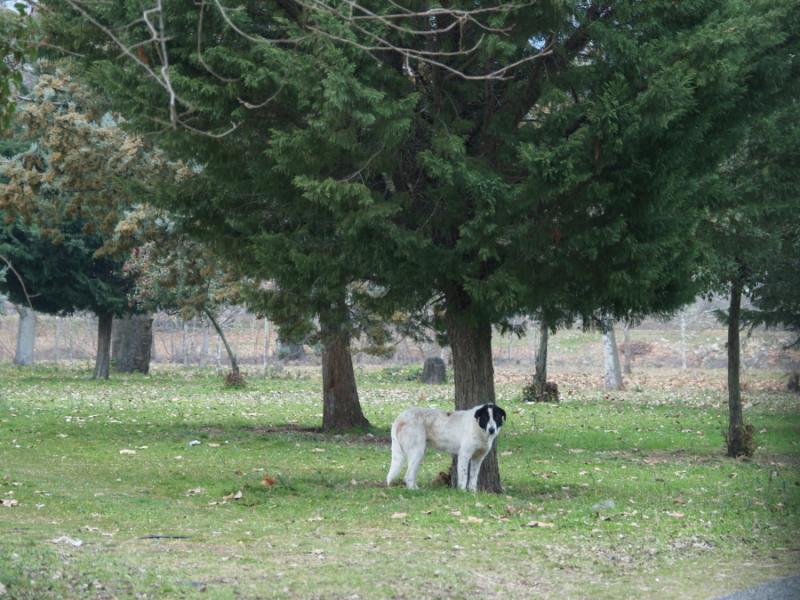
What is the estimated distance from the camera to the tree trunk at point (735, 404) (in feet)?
60.9

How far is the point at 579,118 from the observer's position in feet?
37.1

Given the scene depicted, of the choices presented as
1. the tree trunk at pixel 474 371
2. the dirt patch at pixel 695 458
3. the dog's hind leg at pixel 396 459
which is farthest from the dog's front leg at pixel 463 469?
the dirt patch at pixel 695 458

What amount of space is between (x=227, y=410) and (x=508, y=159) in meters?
15.8

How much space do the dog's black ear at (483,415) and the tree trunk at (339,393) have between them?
9.36 m

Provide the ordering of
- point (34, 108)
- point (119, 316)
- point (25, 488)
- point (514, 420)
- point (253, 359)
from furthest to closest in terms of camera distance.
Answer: point (253, 359)
point (119, 316)
point (514, 420)
point (34, 108)
point (25, 488)

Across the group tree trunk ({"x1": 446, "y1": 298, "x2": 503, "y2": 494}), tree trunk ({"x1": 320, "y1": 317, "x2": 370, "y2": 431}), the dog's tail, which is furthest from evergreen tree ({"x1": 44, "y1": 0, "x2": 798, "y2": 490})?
tree trunk ({"x1": 320, "y1": 317, "x2": 370, "y2": 431})

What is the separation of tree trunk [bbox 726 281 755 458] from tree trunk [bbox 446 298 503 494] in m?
6.52

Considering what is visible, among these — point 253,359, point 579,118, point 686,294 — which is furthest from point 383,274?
point 253,359

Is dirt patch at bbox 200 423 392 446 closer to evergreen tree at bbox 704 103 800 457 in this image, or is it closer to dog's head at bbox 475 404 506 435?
evergreen tree at bbox 704 103 800 457

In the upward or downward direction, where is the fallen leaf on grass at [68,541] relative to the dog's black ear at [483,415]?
downward

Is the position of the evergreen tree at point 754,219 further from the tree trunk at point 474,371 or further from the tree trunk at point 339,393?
the tree trunk at point 339,393

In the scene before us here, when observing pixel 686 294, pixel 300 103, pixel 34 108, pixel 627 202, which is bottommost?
pixel 686 294

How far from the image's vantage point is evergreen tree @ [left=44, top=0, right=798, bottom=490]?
416 inches

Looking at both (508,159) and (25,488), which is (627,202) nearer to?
(508,159)
